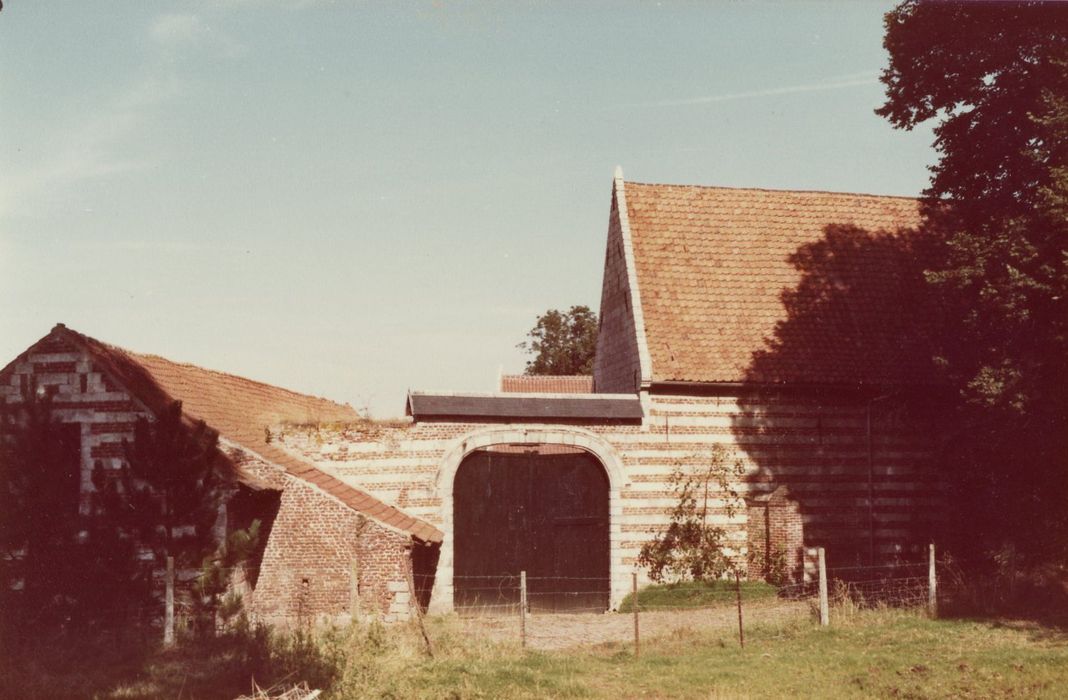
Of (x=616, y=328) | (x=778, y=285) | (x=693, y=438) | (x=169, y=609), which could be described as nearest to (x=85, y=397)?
(x=169, y=609)

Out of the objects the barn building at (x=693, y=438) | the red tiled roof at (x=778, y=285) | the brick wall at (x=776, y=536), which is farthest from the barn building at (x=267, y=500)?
the red tiled roof at (x=778, y=285)

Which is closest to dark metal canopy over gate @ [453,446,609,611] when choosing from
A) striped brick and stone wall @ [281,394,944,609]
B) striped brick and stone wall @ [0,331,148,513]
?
striped brick and stone wall @ [281,394,944,609]

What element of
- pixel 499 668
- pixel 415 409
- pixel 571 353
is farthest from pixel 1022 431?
pixel 571 353

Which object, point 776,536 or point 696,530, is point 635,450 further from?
point 776,536

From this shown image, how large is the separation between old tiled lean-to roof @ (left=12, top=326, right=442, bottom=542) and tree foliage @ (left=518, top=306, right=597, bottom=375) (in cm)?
4117

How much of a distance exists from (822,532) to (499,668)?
31.4ft

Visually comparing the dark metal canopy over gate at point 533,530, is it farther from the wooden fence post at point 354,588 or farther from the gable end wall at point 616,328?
the wooden fence post at point 354,588

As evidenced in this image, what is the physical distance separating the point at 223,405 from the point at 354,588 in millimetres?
5882

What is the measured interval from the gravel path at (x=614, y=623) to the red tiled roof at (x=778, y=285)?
4328mm

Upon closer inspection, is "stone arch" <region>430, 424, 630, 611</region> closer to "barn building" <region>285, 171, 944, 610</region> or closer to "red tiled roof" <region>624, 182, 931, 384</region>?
"barn building" <region>285, 171, 944, 610</region>

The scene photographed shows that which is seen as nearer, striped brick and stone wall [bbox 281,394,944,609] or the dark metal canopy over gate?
striped brick and stone wall [bbox 281,394,944,609]

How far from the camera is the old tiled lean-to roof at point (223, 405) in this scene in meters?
15.2

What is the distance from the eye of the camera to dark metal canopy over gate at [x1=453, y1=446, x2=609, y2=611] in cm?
1773

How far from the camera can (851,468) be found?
18812 millimetres
